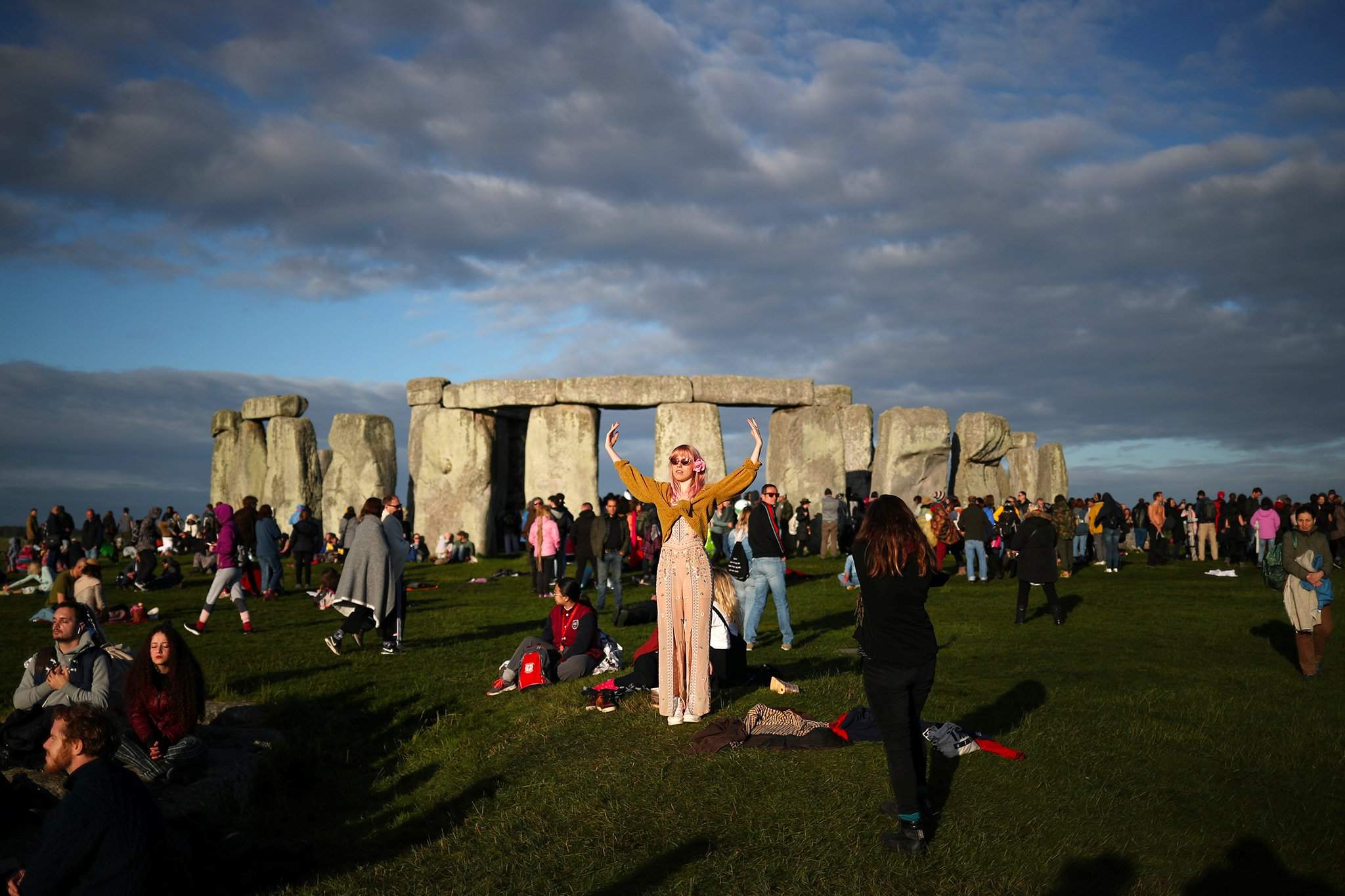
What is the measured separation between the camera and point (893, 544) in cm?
481

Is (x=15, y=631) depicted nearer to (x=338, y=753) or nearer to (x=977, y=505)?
(x=338, y=753)

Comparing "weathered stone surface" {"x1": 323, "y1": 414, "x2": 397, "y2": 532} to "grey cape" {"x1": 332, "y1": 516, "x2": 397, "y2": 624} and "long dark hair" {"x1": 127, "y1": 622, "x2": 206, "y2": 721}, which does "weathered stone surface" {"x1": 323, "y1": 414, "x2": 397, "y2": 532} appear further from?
"long dark hair" {"x1": 127, "y1": 622, "x2": 206, "y2": 721}

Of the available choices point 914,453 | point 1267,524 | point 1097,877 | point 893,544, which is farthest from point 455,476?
point 1097,877

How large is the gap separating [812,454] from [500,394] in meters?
7.63

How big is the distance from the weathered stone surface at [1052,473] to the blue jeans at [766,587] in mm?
19623

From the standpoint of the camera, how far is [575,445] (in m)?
23.3

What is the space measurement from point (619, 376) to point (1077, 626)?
45.0 feet

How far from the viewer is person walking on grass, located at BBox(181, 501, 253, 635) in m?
→ 12.0

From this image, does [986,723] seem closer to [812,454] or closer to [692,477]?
[692,477]

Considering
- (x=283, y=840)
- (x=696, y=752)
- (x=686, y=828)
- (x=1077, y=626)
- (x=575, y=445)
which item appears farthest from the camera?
(x=575, y=445)

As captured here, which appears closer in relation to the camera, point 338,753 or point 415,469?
point 338,753

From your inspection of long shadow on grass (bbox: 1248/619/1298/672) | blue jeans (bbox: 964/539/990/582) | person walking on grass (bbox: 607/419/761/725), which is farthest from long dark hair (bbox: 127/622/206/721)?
blue jeans (bbox: 964/539/990/582)

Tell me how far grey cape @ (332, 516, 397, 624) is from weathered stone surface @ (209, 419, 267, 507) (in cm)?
1938

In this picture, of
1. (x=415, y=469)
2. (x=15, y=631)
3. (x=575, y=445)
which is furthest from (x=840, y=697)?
(x=415, y=469)
